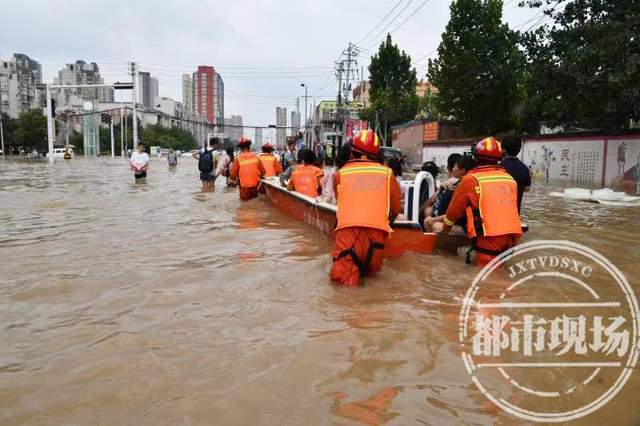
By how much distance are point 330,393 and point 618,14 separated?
15159 millimetres

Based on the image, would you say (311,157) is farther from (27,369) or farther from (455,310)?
(27,369)

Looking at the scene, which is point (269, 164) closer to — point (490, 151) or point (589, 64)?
point (490, 151)

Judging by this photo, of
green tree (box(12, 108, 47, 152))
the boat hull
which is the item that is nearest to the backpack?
the boat hull

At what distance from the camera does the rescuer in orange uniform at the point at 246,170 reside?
35.7ft

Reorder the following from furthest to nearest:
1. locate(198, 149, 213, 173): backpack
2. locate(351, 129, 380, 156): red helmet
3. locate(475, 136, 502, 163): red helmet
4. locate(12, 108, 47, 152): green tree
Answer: locate(12, 108, 47, 152): green tree
locate(198, 149, 213, 173): backpack
locate(475, 136, 502, 163): red helmet
locate(351, 129, 380, 156): red helmet

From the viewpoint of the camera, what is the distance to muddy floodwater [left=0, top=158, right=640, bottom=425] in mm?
2582

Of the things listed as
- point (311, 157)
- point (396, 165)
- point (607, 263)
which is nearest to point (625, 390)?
point (607, 263)

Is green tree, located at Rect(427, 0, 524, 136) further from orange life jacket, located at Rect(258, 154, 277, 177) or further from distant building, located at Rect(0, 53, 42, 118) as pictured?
distant building, located at Rect(0, 53, 42, 118)

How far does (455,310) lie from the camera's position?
4.08 meters

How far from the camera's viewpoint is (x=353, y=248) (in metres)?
4.53

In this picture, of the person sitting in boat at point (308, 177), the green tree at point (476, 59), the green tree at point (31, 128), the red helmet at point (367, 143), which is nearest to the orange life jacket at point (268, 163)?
the person sitting in boat at point (308, 177)

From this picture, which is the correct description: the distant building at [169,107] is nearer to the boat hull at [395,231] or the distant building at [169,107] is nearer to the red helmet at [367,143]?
the boat hull at [395,231]

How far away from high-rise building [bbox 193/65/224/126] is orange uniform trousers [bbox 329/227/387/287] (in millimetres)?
103452

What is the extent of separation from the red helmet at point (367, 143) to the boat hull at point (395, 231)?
924mm
